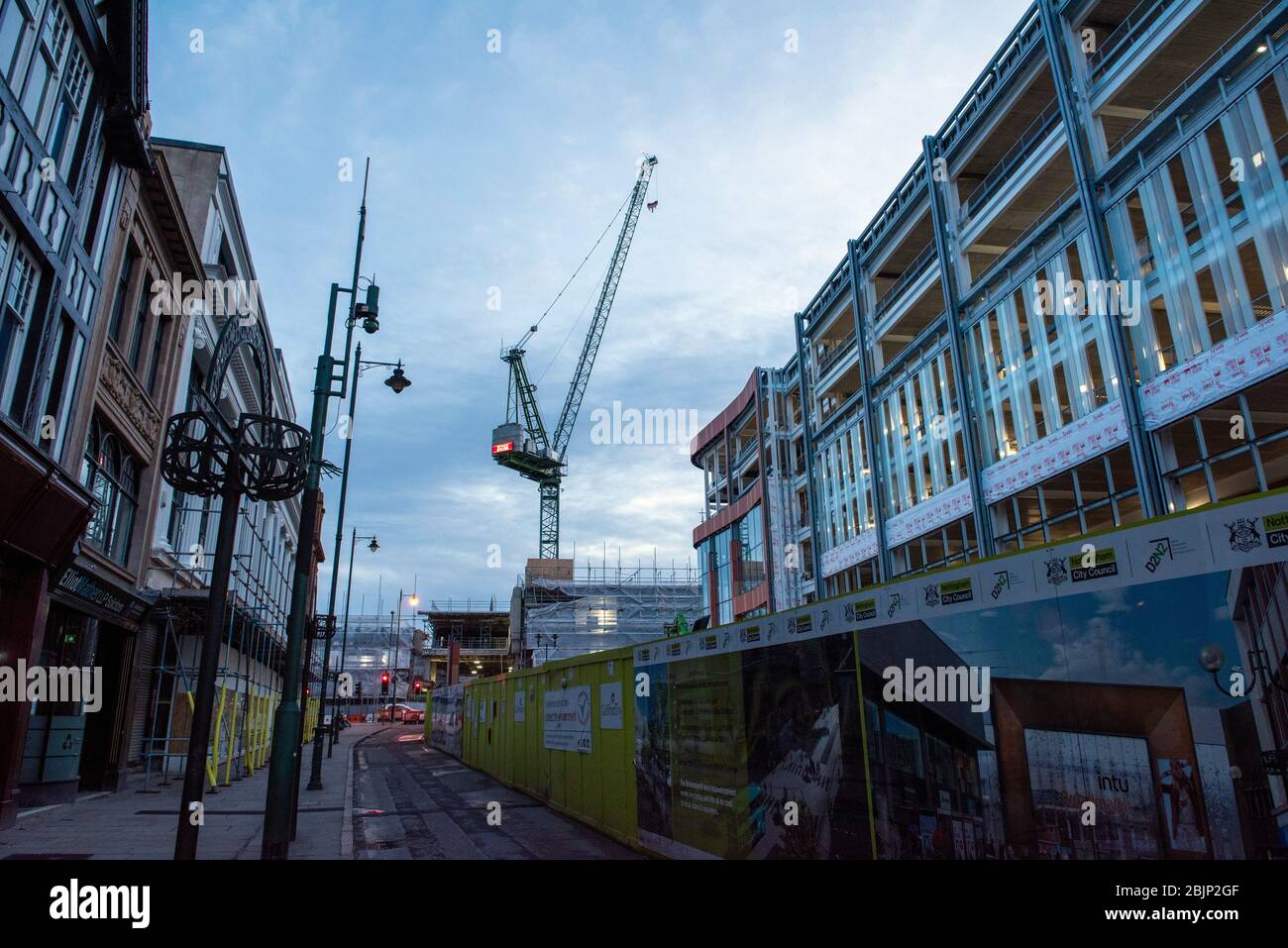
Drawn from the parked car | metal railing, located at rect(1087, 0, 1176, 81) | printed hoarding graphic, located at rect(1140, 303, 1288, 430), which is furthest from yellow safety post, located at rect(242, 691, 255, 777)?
the parked car

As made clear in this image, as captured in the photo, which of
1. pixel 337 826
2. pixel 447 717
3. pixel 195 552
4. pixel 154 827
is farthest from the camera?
pixel 447 717

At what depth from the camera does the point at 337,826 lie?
48.7 ft

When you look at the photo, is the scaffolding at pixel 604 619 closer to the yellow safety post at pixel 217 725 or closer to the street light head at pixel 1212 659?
the yellow safety post at pixel 217 725

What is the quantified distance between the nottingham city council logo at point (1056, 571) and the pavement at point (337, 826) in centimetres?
886

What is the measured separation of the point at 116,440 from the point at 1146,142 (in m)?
26.0

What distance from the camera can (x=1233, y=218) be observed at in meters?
16.7

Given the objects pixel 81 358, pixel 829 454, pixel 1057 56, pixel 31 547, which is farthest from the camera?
pixel 829 454

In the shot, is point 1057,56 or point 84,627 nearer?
point 84,627

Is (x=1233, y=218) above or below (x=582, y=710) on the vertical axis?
above

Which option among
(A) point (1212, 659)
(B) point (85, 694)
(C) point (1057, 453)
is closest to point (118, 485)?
(B) point (85, 694)

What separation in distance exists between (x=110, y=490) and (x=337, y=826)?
31.0ft

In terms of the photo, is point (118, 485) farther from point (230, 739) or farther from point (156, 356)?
point (230, 739)
